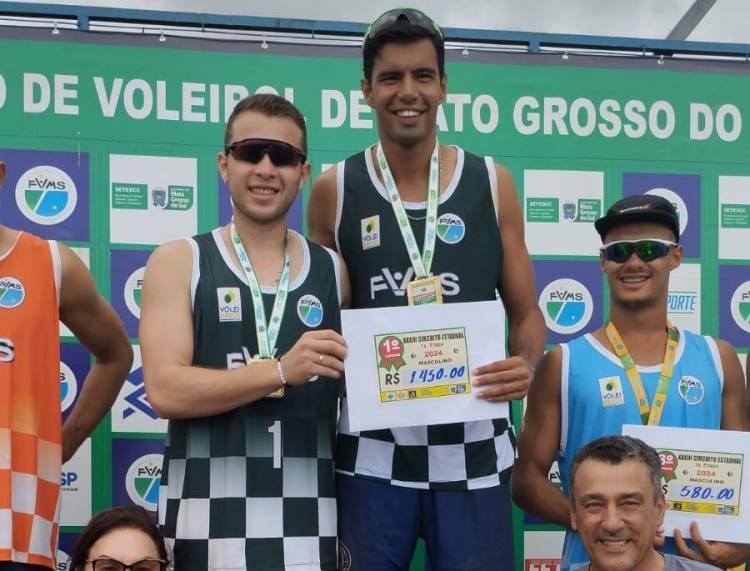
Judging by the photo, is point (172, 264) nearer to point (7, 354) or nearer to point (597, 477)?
point (7, 354)

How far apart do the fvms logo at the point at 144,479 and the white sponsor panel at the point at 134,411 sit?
0.35 feet

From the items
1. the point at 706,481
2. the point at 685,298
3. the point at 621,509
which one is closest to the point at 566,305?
the point at 685,298

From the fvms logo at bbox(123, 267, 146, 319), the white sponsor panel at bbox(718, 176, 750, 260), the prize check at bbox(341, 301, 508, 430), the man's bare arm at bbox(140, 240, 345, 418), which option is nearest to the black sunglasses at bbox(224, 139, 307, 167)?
the man's bare arm at bbox(140, 240, 345, 418)

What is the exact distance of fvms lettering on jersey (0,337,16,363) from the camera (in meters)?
2.53

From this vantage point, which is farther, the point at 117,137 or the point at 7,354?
the point at 117,137

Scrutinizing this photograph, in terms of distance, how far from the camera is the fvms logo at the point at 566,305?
3.71 metres

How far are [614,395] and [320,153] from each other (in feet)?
4.63

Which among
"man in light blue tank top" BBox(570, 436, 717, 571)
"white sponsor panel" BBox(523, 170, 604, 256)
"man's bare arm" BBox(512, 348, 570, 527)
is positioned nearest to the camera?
"man in light blue tank top" BBox(570, 436, 717, 571)

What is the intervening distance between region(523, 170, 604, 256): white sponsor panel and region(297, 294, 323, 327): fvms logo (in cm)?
134

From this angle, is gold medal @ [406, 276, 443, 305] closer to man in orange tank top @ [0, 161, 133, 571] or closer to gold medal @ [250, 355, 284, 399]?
gold medal @ [250, 355, 284, 399]

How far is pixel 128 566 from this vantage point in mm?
2393

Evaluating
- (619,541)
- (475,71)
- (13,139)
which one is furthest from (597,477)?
(13,139)

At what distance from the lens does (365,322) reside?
2.55 meters

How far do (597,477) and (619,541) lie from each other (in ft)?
0.56
